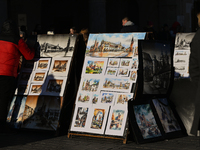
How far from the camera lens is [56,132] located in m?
6.76

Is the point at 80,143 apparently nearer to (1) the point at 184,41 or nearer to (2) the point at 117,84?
(2) the point at 117,84

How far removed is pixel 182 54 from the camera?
23.7 ft

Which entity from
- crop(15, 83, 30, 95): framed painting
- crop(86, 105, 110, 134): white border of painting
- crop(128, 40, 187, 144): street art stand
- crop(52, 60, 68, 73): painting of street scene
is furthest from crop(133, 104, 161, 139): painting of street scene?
crop(15, 83, 30, 95): framed painting

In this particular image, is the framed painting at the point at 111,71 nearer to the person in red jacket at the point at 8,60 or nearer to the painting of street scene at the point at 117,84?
the painting of street scene at the point at 117,84

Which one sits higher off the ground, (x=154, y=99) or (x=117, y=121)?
(x=154, y=99)

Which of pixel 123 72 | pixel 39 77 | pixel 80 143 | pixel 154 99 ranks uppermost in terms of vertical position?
pixel 123 72

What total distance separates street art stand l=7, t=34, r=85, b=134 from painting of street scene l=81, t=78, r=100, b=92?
33 centimetres

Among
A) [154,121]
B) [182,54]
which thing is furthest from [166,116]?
[182,54]

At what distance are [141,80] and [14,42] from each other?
2216 millimetres

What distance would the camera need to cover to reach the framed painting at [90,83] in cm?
667

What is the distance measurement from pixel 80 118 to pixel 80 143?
495 millimetres

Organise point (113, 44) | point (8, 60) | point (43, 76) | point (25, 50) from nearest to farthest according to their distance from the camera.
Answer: point (113, 44)
point (8, 60)
point (25, 50)
point (43, 76)

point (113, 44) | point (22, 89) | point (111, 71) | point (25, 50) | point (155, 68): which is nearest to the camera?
point (155, 68)

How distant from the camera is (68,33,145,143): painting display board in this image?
6.36m
